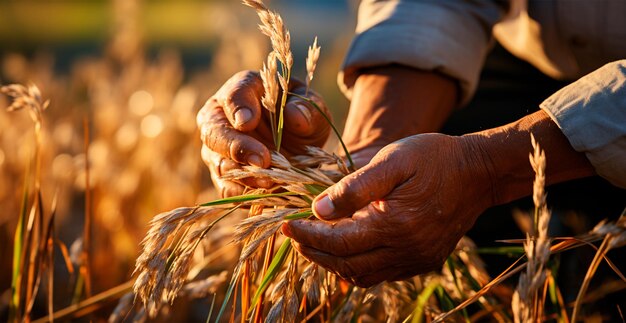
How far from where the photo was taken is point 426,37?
225 centimetres

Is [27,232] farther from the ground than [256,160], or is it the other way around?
[256,160]

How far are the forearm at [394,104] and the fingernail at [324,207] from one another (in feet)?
1.95

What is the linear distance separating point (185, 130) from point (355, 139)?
1.95 metres

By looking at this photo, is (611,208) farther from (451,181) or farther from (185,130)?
(185,130)

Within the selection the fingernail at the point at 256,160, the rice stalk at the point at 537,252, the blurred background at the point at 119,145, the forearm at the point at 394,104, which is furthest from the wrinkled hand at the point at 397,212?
the blurred background at the point at 119,145

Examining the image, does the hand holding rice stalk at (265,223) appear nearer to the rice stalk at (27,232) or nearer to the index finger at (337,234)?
the index finger at (337,234)

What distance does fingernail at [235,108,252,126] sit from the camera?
1.69 meters

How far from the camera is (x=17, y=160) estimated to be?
3596mm

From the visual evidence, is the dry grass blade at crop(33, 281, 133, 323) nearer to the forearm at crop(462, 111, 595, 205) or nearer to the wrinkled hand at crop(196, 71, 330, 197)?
the wrinkled hand at crop(196, 71, 330, 197)

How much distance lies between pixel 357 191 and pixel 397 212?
112mm

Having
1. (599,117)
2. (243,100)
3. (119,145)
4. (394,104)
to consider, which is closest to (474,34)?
(394,104)

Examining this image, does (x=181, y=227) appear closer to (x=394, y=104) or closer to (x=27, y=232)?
(x=27, y=232)

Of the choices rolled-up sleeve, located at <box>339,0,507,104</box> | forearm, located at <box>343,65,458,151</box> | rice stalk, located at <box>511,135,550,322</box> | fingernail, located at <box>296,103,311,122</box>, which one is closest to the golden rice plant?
rice stalk, located at <box>511,135,550,322</box>

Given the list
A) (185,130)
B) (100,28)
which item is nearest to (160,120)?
(185,130)
